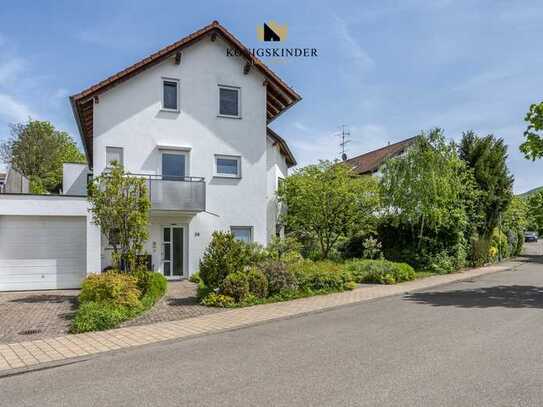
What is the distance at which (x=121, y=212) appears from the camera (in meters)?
12.8

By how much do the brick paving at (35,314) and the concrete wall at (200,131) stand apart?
5.06 m

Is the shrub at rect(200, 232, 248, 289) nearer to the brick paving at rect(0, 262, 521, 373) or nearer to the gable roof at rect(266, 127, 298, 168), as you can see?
the brick paving at rect(0, 262, 521, 373)

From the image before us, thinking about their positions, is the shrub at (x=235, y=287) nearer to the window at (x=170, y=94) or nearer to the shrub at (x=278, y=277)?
the shrub at (x=278, y=277)

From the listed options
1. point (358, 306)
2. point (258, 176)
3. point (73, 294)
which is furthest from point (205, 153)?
point (358, 306)

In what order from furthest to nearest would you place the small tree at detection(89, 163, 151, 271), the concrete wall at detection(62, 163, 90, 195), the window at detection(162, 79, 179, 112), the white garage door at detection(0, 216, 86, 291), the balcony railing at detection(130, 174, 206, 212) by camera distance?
the concrete wall at detection(62, 163, 90, 195), the window at detection(162, 79, 179, 112), the balcony railing at detection(130, 174, 206, 212), the white garage door at detection(0, 216, 86, 291), the small tree at detection(89, 163, 151, 271)

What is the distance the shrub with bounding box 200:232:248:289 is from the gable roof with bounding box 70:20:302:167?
27.6 ft

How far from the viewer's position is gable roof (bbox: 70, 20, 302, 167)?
58.2 ft

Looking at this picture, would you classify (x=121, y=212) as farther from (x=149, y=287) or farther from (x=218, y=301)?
(x=218, y=301)

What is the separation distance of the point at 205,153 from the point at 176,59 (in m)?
3.91

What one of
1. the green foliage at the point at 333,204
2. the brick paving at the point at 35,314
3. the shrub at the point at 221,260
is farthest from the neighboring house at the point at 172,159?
the shrub at the point at 221,260

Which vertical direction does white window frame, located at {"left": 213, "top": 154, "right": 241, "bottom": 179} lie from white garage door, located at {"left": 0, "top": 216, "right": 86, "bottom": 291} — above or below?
above

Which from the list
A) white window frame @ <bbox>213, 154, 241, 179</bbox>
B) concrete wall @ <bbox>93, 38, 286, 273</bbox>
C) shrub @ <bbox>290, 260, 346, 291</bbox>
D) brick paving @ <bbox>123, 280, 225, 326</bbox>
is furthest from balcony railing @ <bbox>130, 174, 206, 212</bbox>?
shrub @ <bbox>290, 260, 346, 291</bbox>

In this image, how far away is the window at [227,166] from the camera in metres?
19.6

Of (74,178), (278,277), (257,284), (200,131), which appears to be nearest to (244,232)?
(200,131)
